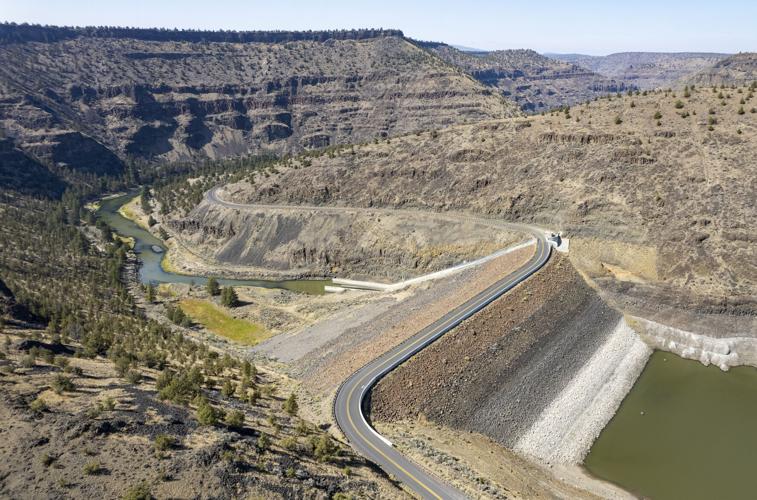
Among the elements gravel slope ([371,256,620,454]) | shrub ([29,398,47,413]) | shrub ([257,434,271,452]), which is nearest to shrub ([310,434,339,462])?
shrub ([257,434,271,452])

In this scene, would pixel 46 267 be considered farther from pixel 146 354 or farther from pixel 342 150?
pixel 342 150

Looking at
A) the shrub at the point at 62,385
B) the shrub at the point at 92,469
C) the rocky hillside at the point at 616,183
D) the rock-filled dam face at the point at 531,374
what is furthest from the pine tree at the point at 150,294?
the shrub at the point at 92,469

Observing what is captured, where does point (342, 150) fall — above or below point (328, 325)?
above

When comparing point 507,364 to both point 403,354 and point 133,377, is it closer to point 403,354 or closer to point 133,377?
point 403,354

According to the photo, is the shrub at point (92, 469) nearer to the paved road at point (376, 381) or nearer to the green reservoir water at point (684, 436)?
the paved road at point (376, 381)

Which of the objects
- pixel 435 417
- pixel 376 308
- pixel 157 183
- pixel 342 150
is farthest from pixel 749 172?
pixel 157 183

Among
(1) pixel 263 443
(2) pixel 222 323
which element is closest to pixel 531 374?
(1) pixel 263 443
